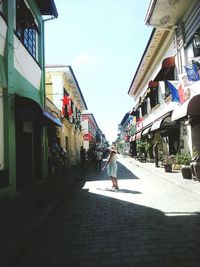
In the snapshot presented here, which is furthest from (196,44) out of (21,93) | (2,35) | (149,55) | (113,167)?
(149,55)

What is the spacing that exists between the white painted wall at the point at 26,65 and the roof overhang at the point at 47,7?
111 inches

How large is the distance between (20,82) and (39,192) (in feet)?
12.8

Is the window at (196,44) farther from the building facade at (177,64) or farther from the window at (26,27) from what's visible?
the window at (26,27)

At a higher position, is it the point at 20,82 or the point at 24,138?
the point at 20,82

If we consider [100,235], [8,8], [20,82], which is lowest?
[100,235]

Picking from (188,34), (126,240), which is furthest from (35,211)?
(188,34)

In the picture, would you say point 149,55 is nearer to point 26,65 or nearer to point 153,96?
point 153,96

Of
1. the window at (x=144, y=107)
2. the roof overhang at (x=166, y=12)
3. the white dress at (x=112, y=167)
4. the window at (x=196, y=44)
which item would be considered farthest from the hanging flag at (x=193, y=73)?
the window at (x=144, y=107)

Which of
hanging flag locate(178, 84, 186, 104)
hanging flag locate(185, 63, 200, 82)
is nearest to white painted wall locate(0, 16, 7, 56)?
hanging flag locate(185, 63, 200, 82)

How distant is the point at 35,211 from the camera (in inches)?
287

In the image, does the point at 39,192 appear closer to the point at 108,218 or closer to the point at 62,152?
the point at 108,218

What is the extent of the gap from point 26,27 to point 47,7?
8.51 ft

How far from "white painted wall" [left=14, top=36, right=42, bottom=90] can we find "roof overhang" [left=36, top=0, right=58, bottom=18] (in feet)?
9.23

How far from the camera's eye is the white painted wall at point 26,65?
34.3ft
